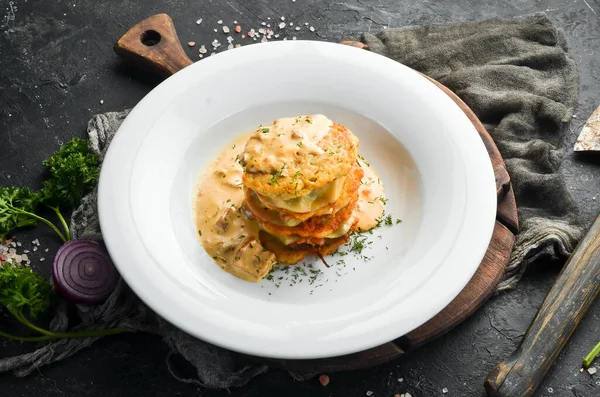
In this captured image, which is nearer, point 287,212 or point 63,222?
point 287,212

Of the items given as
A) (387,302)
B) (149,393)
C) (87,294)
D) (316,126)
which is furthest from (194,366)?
(316,126)

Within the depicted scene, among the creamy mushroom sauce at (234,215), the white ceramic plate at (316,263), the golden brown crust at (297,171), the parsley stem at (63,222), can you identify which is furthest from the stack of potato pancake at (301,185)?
the parsley stem at (63,222)

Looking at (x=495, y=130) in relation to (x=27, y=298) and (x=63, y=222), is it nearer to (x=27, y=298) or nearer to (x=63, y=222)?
(x=63, y=222)

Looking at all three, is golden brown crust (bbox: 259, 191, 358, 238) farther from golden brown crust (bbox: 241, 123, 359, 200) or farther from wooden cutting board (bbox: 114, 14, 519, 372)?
wooden cutting board (bbox: 114, 14, 519, 372)

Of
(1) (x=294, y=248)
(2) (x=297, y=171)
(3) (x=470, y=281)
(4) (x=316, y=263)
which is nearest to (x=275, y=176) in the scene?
(2) (x=297, y=171)

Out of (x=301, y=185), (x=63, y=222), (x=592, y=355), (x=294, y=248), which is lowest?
(x=592, y=355)

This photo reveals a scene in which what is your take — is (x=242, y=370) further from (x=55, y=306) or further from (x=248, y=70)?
(x=248, y=70)

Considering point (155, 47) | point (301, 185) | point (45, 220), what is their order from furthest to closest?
1. point (155, 47)
2. point (45, 220)
3. point (301, 185)
